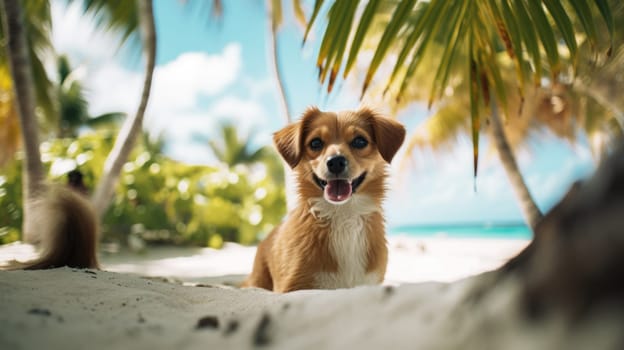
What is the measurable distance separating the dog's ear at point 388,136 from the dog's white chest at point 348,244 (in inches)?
15.5

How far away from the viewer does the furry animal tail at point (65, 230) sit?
2.33 m

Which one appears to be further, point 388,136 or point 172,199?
point 172,199

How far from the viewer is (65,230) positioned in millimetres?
2346

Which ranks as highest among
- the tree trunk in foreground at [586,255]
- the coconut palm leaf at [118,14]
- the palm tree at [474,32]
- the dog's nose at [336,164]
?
the coconut palm leaf at [118,14]

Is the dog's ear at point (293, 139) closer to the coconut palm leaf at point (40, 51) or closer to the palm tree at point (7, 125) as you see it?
the coconut palm leaf at point (40, 51)

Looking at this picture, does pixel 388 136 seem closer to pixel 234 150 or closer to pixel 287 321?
pixel 287 321

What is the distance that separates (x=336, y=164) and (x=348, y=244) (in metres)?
0.56

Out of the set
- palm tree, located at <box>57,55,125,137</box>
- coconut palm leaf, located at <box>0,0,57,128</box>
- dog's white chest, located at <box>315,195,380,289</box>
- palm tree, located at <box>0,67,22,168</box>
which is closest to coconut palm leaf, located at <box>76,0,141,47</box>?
coconut palm leaf, located at <box>0,0,57,128</box>

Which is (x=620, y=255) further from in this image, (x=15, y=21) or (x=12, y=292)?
(x=15, y=21)

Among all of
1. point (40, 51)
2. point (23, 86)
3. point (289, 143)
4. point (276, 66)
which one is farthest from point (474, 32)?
point (40, 51)

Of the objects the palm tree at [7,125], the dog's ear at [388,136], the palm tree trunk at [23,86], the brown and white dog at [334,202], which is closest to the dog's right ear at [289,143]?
the brown and white dog at [334,202]

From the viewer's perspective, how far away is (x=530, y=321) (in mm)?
663

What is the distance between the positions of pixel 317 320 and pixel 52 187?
233 cm

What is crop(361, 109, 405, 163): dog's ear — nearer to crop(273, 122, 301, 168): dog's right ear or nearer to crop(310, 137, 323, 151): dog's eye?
crop(310, 137, 323, 151): dog's eye
